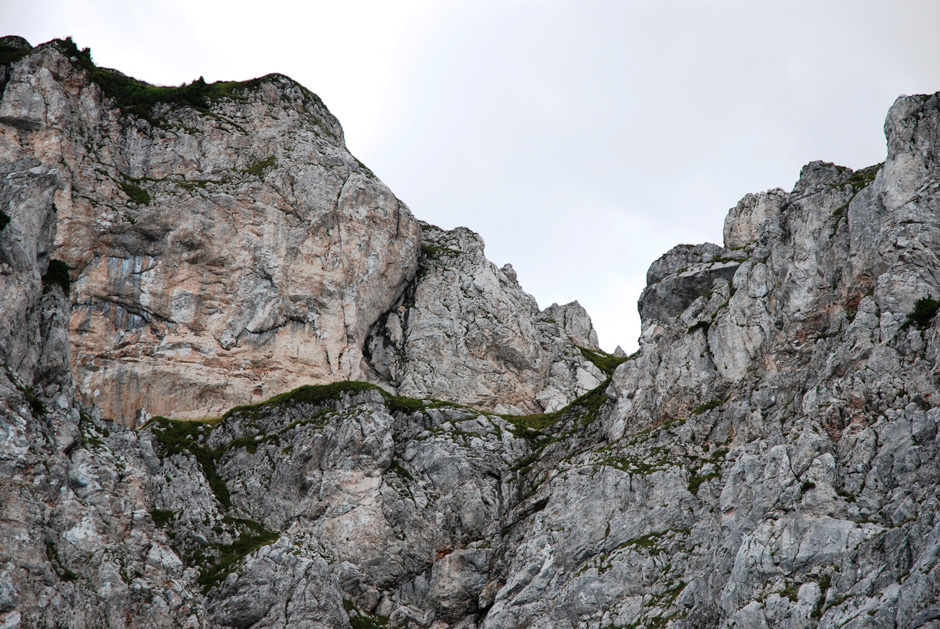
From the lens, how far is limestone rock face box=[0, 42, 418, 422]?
72125 millimetres

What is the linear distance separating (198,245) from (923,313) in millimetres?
53798

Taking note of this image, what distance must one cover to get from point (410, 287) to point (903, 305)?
46598 millimetres

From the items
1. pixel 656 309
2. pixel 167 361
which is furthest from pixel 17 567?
pixel 656 309

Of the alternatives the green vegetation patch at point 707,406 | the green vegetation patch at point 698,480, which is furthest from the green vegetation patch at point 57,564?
the green vegetation patch at point 707,406

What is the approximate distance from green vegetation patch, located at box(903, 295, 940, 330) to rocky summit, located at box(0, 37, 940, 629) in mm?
117

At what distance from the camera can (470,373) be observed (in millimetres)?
79625

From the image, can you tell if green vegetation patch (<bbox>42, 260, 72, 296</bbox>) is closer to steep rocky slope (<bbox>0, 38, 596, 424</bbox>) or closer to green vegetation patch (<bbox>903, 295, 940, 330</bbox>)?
steep rocky slope (<bbox>0, 38, 596, 424</bbox>)

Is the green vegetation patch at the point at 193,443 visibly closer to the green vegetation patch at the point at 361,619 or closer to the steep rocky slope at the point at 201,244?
the steep rocky slope at the point at 201,244

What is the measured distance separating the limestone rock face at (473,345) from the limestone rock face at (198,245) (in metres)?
2.81

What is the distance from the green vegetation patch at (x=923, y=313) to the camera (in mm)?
45812

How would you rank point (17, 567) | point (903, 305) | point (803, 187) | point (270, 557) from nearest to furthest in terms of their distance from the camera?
1. point (17, 567)
2. point (903, 305)
3. point (270, 557)
4. point (803, 187)

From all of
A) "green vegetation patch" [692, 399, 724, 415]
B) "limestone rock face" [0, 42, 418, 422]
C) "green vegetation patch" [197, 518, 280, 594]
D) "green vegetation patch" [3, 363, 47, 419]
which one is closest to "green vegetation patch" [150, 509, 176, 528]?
"green vegetation patch" [197, 518, 280, 594]

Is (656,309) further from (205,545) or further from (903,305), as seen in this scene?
(205,545)

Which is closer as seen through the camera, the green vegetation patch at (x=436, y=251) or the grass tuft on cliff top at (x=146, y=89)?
the grass tuft on cliff top at (x=146, y=89)
